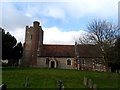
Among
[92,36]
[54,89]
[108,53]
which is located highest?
[92,36]

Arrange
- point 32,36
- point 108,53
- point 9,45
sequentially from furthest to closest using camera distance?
1. point 32,36
2. point 9,45
3. point 108,53

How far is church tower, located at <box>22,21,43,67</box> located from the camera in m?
76.3

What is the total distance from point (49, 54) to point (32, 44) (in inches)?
247

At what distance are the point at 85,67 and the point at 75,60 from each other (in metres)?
3.35

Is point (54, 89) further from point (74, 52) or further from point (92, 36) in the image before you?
point (74, 52)

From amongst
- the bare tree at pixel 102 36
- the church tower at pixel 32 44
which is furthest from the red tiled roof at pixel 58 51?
the bare tree at pixel 102 36

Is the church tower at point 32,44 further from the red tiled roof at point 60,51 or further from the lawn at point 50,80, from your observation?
the lawn at point 50,80

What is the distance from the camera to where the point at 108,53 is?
39.3 meters

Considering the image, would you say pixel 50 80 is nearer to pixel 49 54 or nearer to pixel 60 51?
pixel 49 54

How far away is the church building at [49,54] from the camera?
73750 millimetres

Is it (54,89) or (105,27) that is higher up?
(105,27)

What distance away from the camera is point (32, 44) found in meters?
77.8

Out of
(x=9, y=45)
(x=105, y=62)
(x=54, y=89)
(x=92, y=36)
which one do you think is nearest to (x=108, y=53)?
(x=105, y=62)

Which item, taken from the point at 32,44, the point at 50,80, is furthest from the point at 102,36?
the point at 32,44
